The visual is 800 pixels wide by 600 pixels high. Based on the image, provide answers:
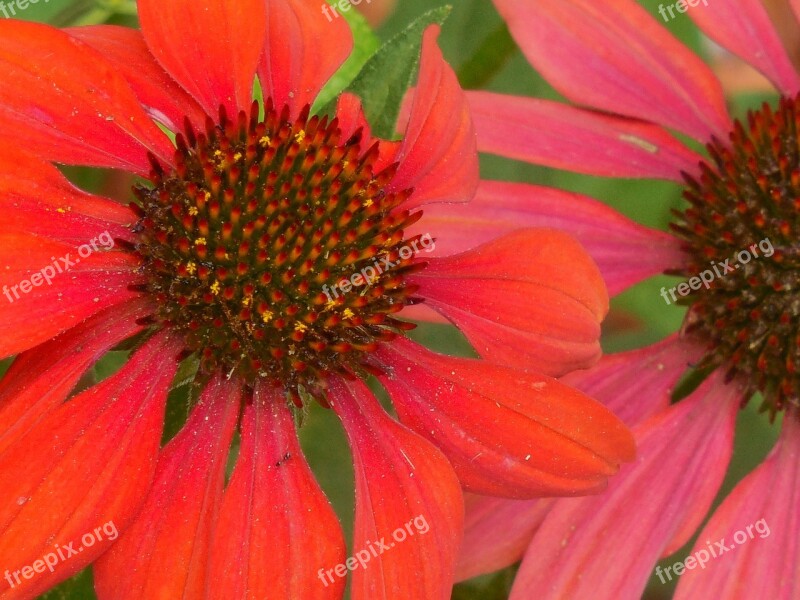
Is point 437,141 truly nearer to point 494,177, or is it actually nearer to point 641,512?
point 641,512

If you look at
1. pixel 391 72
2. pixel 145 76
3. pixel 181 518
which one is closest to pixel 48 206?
pixel 145 76

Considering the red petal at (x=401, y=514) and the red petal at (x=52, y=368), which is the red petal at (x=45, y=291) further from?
the red petal at (x=401, y=514)

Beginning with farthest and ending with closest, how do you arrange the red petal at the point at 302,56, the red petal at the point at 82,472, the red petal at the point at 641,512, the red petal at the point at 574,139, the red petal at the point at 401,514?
1. the red petal at the point at 574,139
2. the red petal at the point at 641,512
3. the red petal at the point at 302,56
4. the red petal at the point at 401,514
5. the red petal at the point at 82,472

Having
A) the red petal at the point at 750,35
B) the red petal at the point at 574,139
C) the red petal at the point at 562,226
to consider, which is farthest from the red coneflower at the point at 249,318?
the red petal at the point at 750,35

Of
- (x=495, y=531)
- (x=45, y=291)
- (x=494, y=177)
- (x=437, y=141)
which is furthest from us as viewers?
(x=494, y=177)

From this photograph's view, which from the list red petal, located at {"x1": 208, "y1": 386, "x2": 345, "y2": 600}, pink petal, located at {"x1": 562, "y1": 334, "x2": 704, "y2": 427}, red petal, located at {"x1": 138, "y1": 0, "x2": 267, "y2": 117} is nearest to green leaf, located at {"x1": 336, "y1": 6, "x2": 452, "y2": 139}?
red petal, located at {"x1": 138, "y1": 0, "x2": 267, "y2": 117}
